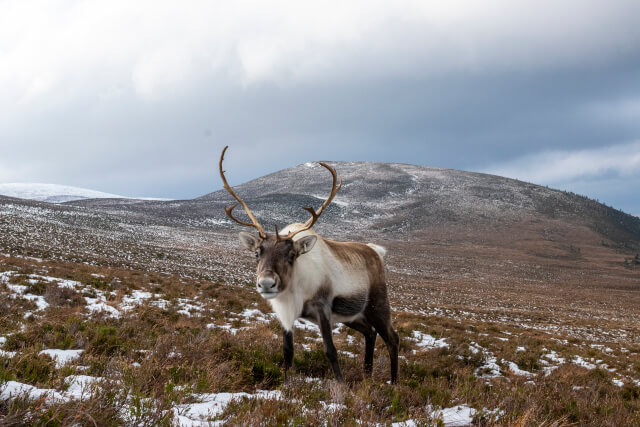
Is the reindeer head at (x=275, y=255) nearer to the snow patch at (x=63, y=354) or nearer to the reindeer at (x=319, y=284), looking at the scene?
the reindeer at (x=319, y=284)

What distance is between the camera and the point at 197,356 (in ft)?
16.7

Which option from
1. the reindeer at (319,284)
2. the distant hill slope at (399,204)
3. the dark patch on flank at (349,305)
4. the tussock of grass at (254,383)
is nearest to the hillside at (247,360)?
the tussock of grass at (254,383)

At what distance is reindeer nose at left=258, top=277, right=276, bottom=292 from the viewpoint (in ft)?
14.0

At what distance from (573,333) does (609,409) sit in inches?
727

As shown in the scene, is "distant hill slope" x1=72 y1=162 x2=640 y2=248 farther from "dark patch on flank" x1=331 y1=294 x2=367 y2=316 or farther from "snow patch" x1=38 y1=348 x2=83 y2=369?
"snow patch" x1=38 y1=348 x2=83 y2=369

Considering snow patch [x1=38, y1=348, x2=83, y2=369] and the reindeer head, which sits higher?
the reindeer head

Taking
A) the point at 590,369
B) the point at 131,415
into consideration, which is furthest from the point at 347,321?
the point at 590,369

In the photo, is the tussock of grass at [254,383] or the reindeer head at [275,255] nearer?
the tussock of grass at [254,383]

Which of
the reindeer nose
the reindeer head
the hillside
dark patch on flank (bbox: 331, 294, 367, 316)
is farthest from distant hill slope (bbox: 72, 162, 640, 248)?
the reindeer nose

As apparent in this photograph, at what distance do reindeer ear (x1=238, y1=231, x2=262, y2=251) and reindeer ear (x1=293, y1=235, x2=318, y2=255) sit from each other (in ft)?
1.69

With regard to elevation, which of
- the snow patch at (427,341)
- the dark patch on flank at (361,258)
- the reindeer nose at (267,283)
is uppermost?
the dark patch on flank at (361,258)

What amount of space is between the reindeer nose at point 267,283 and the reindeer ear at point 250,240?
0.69m

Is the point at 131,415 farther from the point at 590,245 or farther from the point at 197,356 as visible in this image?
the point at 590,245

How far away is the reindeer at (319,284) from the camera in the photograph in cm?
466
